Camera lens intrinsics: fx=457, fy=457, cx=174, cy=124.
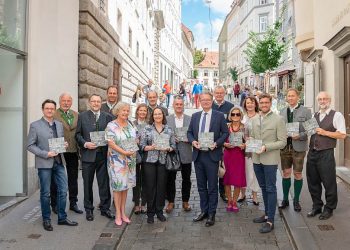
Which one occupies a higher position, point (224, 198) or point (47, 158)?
point (47, 158)

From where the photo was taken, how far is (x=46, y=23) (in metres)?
9.55

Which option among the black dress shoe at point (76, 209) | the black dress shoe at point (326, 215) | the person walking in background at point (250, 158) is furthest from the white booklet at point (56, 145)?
the black dress shoe at point (326, 215)

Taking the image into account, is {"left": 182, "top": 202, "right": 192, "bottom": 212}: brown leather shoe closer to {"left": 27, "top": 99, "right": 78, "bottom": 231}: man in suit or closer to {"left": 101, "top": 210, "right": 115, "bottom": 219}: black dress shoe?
{"left": 101, "top": 210, "right": 115, "bottom": 219}: black dress shoe

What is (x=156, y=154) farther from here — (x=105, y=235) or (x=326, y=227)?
(x=326, y=227)

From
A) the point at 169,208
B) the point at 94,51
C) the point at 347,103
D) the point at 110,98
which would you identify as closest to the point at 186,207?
the point at 169,208

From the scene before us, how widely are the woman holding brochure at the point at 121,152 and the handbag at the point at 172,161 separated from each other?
528mm

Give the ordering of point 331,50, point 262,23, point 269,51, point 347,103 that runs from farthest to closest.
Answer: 1. point 262,23
2. point 269,51
3. point 331,50
4. point 347,103

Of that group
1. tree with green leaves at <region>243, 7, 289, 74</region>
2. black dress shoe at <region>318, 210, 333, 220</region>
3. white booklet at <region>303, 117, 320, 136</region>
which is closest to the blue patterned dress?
white booklet at <region>303, 117, 320, 136</region>

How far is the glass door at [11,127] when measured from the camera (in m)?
8.16

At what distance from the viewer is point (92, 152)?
6.82 meters

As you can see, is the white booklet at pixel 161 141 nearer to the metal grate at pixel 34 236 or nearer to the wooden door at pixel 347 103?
the metal grate at pixel 34 236

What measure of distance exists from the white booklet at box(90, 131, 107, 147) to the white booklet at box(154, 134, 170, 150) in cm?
75

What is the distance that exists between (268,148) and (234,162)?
1.43 m

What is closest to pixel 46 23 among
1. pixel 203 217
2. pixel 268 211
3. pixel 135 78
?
pixel 203 217
